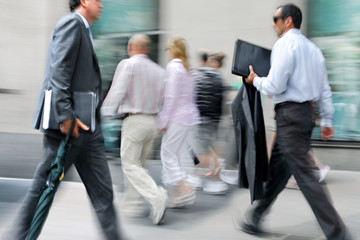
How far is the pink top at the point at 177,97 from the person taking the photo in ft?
17.9

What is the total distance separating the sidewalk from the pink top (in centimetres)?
95

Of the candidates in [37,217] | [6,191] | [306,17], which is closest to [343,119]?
[306,17]

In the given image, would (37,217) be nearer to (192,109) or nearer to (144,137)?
(144,137)

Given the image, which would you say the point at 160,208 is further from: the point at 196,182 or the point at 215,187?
the point at 196,182

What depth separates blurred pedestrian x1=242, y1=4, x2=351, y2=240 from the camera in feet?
13.0

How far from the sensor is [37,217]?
11.2ft

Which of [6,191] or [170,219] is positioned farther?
[6,191]

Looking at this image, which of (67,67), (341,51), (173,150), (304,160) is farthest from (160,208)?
(341,51)

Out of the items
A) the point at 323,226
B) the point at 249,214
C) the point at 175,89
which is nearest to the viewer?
the point at 323,226

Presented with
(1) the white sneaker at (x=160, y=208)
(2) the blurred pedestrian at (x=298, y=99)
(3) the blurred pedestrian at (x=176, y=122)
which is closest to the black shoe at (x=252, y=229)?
(2) the blurred pedestrian at (x=298, y=99)

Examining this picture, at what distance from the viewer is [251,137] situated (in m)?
4.27

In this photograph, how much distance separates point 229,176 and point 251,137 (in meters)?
2.52

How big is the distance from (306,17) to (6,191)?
4.70 m

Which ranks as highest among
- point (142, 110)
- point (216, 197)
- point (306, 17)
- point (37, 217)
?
point (306, 17)
